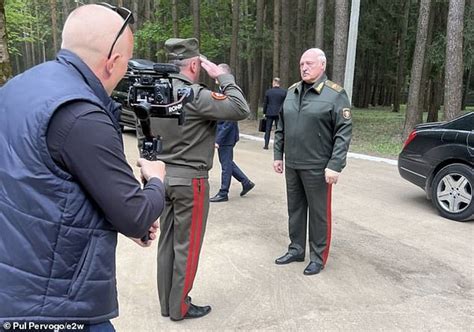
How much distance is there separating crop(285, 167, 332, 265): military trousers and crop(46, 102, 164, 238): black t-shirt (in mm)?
3041

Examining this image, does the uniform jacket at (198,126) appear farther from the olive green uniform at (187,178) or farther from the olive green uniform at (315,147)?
the olive green uniform at (315,147)

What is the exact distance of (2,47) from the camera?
747 cm

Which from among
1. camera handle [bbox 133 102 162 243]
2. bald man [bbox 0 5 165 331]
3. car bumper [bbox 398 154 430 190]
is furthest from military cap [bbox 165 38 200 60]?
car bumper [bbox 398 154 430 190]

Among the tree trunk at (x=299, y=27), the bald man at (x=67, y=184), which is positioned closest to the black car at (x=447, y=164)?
the bald man at (x=67, y=184)

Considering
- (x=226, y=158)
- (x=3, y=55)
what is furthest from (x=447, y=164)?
(x=3, y=55)

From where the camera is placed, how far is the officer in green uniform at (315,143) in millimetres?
4375

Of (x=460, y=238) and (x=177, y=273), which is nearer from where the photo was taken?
(x=177, y=273)

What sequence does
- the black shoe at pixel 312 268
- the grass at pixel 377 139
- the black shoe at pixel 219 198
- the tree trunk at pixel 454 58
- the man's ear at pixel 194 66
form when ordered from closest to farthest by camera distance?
1. the man's ear at pixel 194 66
2. the black shoe at pixel 312 268
3. the black shoe at pixel 219 198
4. the tree trunk at pixel 454 58
5. the grass at pixel 377 139

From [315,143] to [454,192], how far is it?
2968 millimetres

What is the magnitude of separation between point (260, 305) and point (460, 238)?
3076 mm

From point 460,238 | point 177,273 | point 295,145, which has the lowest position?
point 460,238

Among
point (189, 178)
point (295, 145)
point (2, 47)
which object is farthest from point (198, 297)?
point (2, 47)

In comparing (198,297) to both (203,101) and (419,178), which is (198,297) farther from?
(419,178)

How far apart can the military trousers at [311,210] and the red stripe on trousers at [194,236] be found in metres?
1.47
